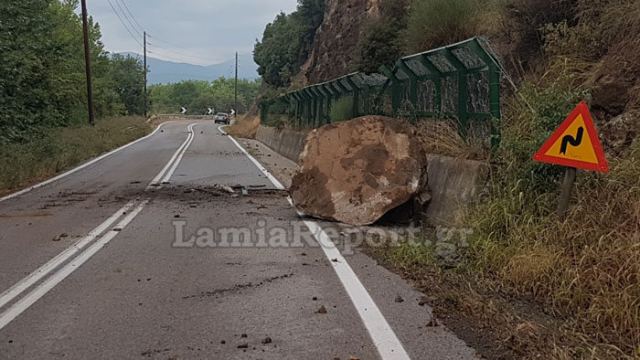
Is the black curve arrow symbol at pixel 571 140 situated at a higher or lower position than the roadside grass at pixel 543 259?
higher

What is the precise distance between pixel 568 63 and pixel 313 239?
453 cm

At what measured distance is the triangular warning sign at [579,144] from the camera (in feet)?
19.5

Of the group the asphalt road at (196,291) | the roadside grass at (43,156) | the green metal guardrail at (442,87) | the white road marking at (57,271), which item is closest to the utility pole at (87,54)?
the roadside grass at (43,156)

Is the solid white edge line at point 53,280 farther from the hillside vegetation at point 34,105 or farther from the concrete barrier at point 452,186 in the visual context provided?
the hillside vegetation at point 34,105

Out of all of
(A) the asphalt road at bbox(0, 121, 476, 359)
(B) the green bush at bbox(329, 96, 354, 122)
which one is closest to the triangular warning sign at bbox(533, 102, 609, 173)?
(A) the asphalt road at bbox(0, 121, 476, 359)

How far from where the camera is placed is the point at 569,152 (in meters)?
6.13

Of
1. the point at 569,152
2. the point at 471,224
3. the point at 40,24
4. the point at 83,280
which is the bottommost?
the point at 83,280

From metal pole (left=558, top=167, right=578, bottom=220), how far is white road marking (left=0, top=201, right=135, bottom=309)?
5.26m

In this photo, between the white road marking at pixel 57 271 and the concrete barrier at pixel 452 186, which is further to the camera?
the concrete barrier at pixel 452 186

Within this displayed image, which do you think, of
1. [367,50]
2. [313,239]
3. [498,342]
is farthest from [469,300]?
[367,50]

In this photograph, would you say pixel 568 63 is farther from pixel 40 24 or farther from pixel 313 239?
pixel 40 24

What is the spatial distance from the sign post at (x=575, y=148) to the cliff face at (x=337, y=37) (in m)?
29.4

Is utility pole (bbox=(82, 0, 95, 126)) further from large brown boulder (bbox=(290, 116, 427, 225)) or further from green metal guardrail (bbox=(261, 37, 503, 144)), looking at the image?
large brown boulder (bbox=(290, 116, 427, 225))

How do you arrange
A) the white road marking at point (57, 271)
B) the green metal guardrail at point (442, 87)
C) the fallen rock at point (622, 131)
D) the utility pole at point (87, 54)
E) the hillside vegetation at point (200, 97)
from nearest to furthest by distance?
the white road marking at point (57, 271) → the fallen rock at point (622, 131) → the green metal guardrail at point (442, 87) → the utility pole at point (87, 54) → the hillside vegetation at point (200, 97)
